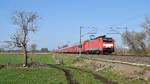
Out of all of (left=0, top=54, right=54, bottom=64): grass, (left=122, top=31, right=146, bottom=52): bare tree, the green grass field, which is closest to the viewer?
the green grass field

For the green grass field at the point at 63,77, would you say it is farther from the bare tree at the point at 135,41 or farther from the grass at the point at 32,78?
the bare tree at the point at 135,41

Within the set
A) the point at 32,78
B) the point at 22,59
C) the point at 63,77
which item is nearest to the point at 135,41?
the point at 22,59

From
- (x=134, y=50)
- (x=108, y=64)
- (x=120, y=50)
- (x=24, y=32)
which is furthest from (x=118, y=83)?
(x=120, y=50)

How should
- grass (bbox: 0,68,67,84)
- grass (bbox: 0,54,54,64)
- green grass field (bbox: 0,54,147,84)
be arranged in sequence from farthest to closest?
grass (bbox: 0,54,54,64) → grass (bbox: 0,68,67,84) → green grass field (bbox: 0,54,147,84)

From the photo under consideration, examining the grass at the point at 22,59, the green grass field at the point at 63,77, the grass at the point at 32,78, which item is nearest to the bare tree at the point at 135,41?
the grass at the point at 22,59

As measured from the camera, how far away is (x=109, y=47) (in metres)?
71.8

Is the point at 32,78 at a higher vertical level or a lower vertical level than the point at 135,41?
lower

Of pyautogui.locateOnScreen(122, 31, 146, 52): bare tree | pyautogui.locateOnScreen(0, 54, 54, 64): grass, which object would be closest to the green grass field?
pyautogui.locateOnScreen(122, 31, 146, 52): bare tree

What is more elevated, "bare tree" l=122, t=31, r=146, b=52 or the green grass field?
"bare tree" l=122, t=31, r=146, b=52

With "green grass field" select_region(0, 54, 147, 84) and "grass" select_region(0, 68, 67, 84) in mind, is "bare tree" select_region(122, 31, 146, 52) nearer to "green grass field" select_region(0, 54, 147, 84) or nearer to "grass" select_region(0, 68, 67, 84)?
"green grass field" select_region(0, 54, 147, 84)

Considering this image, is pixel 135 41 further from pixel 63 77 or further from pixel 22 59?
Answer: pixel 63 77

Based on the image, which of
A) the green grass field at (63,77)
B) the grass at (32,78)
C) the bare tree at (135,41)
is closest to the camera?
the green grass field at (63,77)

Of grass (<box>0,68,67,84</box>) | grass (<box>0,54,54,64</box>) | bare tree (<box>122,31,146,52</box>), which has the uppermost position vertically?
bare tree (<box>122,31,146,52</box>)

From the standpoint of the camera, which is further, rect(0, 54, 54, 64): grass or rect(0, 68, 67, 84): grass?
rect(0, 54, 54, 64): grass
